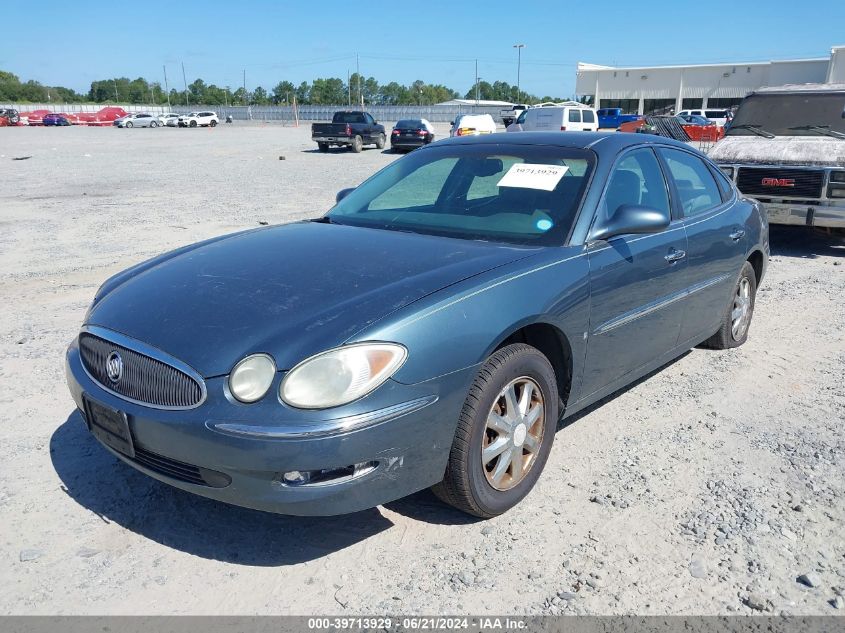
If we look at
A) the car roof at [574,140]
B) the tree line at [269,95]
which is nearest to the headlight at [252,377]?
the car roof at [574,140]

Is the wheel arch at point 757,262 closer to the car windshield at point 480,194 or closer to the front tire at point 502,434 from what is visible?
the car windshield at point 480,194

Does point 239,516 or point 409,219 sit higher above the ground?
point 409,219

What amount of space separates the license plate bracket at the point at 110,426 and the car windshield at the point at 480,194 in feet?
5.82

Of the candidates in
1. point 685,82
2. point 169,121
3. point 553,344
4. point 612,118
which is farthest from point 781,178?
point 685,82

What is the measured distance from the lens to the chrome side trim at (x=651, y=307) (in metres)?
3.67

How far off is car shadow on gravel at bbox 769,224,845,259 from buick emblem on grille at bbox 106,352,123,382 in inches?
342

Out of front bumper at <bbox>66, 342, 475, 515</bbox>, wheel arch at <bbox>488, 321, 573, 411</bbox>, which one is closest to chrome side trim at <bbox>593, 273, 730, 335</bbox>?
wheel arch at <bbox>488, 321, 573, 411</bbox>

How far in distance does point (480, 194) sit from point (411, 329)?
161cm

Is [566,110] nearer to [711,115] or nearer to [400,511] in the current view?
[711,115]

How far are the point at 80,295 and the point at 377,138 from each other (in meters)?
26.3

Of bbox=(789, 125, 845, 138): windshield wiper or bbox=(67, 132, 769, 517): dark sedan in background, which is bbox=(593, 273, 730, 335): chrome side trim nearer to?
bbox=(67, 132, 769, 517): dark sedan in background

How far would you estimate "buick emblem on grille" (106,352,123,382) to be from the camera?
9.46 feet

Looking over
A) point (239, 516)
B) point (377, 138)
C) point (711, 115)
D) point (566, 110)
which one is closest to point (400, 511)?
point (239, 516)

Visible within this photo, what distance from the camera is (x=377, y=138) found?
3188 cm
